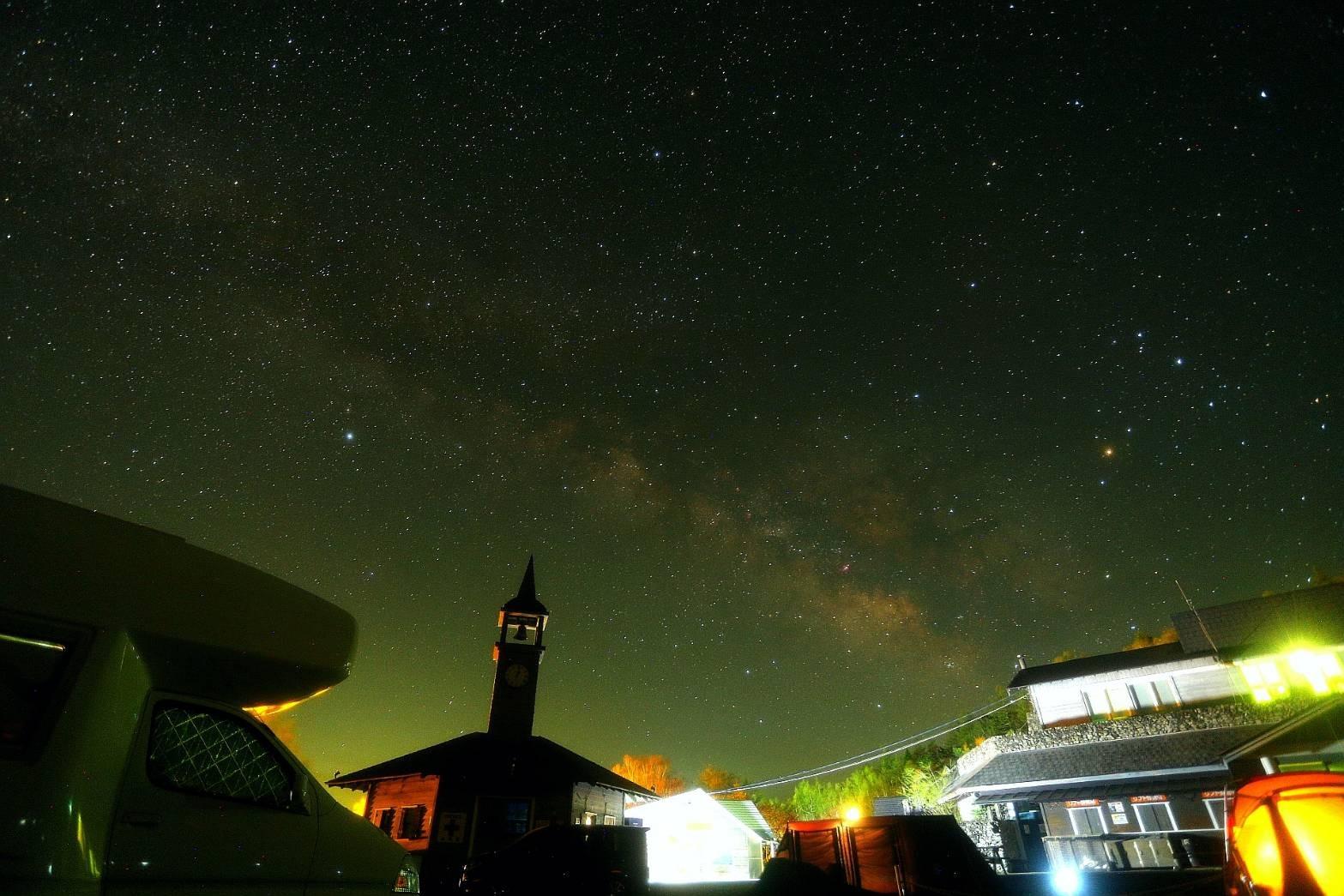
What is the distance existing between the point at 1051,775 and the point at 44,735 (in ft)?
111

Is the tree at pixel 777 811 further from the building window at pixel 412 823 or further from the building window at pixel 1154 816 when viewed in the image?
the building window at pixel 412 823

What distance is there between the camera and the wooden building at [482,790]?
73.8ft

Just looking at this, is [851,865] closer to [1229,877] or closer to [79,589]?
[1229,877]

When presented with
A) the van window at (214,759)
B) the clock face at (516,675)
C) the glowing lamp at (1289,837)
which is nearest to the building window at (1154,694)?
the glowing lamp at (1289,837)

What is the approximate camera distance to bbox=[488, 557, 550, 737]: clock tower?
27.1 meters

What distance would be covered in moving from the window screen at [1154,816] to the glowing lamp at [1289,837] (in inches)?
879

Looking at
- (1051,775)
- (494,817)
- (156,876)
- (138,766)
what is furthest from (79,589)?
(1051,775)

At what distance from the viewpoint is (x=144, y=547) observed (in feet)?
13.6

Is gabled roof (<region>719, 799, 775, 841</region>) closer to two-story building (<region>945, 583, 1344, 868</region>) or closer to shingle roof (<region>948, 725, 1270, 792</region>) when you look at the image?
two-story building (<region>945, 583, 1344, 868</region>)

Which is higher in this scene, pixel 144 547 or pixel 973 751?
pixel 973 751

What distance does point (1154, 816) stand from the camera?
2448 centimetres

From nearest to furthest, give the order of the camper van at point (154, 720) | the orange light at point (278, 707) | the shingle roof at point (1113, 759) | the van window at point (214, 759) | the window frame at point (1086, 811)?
the camper van at point (154, 720)
the van window at point (214, 759)
the orange light at point (278, 707)
the shingle roof at point (1113, 759)
the window frame at point (1086, 811)

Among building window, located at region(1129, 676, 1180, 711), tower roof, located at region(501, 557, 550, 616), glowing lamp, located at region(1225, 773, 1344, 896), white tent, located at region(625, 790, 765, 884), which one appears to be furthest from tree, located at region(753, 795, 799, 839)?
glowing lamp, located at region(1225, 773, 1344, 896)

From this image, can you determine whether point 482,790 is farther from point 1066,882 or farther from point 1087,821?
point 1087,821
